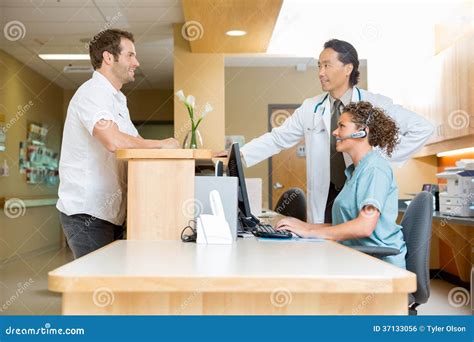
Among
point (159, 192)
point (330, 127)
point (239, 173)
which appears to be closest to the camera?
point (159, 192)

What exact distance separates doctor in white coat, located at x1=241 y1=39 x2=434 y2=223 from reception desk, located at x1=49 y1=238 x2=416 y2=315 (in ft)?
4.84

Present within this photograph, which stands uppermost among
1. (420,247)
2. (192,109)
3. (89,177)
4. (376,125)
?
(192,109)

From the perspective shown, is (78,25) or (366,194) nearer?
(366,194)

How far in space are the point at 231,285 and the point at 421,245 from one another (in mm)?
1230

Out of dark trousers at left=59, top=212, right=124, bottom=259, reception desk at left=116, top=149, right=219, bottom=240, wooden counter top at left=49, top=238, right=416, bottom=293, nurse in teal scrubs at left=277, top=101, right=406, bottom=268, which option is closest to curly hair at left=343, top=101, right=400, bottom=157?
nurse in teal scrubs at left=277, top=101, right=406, bottom=268

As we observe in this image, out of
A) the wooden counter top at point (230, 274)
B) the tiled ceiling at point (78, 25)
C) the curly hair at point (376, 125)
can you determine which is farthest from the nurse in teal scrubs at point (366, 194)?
the tiled ceiling at point (78, 25)

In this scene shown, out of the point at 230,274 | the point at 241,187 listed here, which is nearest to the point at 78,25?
the point at 241,187

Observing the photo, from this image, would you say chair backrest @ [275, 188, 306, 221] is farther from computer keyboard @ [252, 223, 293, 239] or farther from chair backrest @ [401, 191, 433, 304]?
computer keyboard @ [252, 223, 293, 239]

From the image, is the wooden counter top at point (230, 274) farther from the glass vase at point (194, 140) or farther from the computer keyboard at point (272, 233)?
→ the glass vase at point (194, 140)

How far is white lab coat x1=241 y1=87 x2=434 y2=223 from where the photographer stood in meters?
2.74

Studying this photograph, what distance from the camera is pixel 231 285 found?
3.49 ft

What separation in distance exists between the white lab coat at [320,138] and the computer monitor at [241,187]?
2.28 feet

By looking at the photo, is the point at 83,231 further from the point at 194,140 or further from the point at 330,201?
the point at 194,140

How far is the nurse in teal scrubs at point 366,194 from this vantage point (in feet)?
6.24
